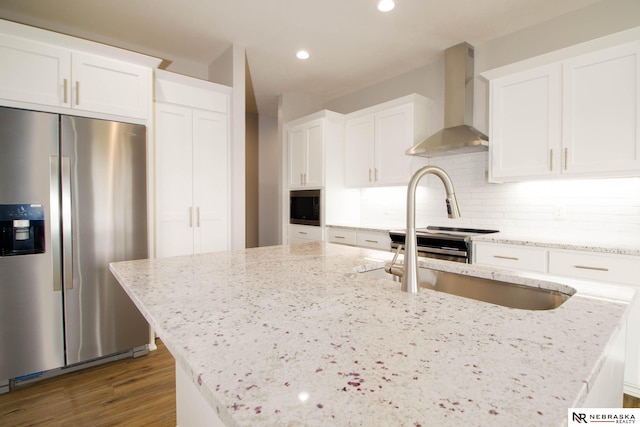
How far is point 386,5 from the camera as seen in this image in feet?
8.32

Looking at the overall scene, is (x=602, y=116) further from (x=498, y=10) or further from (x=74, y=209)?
(x=74, y=209)

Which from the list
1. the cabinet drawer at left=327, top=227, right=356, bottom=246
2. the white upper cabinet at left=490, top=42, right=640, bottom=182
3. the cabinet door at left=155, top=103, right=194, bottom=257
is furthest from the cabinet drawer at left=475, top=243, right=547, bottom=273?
the cabinet door at left=155, top=103, right=194, bottom=257

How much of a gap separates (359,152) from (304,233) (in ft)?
4.08

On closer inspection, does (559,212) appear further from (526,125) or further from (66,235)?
(66,235)

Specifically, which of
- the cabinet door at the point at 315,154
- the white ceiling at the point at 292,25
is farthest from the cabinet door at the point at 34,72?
the cabinet door at the point at 315,154

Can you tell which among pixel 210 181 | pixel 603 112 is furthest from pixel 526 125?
pixel 210 181

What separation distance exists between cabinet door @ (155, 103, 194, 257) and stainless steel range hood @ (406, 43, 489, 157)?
2211mm

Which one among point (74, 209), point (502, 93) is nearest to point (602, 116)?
point (502, 93)

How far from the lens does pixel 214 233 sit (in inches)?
126

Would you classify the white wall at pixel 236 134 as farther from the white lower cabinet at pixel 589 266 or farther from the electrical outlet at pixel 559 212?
the electrical outlet at pixel 559 212

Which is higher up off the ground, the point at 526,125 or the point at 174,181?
the point at 526,125

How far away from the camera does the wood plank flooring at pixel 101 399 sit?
1.77m

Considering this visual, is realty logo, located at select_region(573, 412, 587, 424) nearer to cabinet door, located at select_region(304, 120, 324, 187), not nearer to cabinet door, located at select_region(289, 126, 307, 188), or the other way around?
cabinet door, located at select_region(304, 120, 324, 187)

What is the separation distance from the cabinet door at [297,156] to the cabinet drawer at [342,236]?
0.79m
